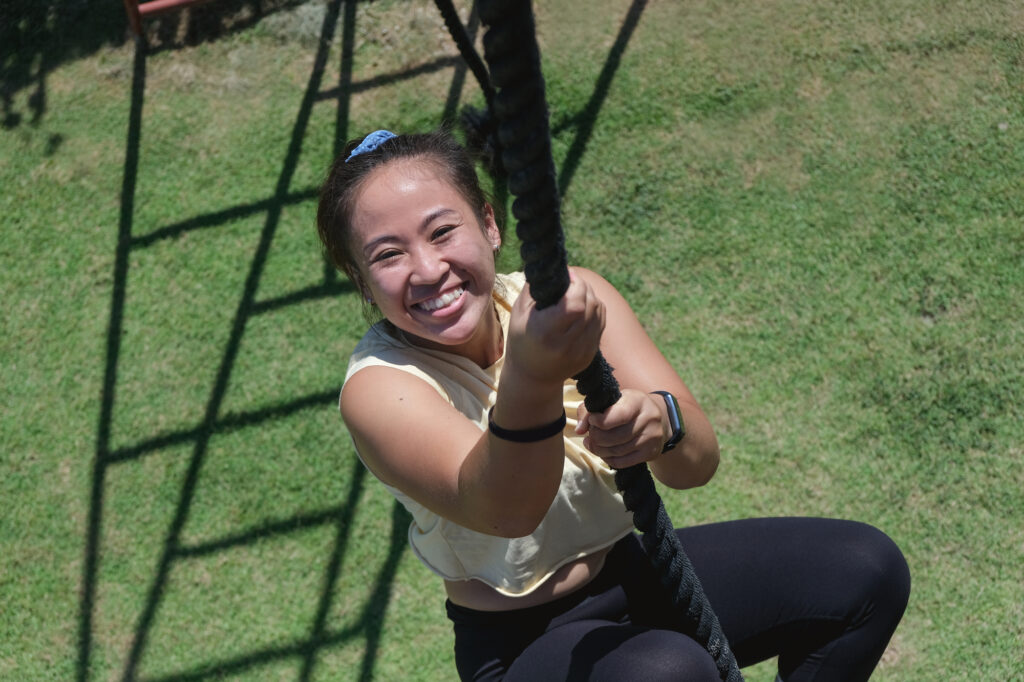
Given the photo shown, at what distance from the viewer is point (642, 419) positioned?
1680 millimetres

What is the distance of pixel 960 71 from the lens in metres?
A: 4.09

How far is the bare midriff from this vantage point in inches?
82.3

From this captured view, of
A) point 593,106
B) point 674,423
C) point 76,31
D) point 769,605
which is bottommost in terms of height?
point 593,106

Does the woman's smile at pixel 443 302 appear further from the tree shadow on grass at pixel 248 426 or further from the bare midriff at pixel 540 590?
the tree shadow on grass at pixel 248 426

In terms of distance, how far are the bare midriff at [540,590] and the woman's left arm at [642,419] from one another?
25 centimetres

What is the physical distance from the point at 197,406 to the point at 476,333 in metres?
2.12

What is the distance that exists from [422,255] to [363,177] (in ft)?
0.86

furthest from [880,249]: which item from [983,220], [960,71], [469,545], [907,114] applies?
[469,545]

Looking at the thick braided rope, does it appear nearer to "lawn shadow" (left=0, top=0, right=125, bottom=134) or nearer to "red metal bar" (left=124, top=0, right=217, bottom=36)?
"red metal bar" (left=124, top=0, right=217, bottom=36)

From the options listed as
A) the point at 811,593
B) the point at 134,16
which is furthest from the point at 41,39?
the point at 811,593

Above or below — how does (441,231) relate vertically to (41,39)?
above

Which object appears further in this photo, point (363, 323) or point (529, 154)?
point (363, 323)

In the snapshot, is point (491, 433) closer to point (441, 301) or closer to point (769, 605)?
point (441, 301)

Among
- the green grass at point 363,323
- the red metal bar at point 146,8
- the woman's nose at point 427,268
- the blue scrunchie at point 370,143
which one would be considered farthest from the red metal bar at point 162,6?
the woman's nose at point 427,268
